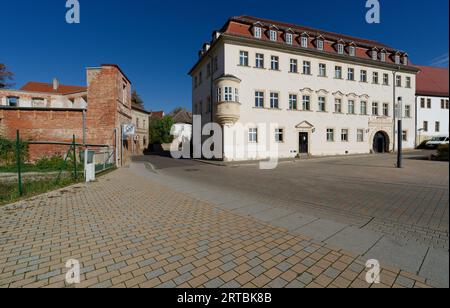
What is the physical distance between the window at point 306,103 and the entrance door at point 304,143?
2942 mm

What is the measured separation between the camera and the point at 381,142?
30531 millimetres

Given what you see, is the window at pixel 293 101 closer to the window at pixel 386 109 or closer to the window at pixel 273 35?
the window at pixel 273 35

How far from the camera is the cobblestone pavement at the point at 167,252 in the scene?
2.86 metres

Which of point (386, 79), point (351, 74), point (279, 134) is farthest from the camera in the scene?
point (386, 79)

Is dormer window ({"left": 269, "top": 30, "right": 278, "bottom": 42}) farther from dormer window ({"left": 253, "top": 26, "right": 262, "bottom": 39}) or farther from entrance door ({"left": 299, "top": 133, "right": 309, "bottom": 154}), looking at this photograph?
entrance door ({"left": 299, "top": 133, "right": 309, "bottom": 154})

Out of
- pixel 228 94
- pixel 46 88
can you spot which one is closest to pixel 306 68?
pixel 228 94

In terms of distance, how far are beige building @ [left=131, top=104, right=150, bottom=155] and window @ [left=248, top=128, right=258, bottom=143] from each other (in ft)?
84.7

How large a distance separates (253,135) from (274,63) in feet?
26.6

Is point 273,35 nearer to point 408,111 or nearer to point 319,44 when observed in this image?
point 319,44

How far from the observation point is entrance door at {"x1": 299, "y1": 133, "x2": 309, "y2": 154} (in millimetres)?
26000

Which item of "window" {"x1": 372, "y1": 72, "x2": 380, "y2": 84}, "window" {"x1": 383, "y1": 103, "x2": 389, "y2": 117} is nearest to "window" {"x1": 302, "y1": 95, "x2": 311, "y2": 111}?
"window" {"x1": 372, "y1": 72, "x2": 380, "y2": 84}

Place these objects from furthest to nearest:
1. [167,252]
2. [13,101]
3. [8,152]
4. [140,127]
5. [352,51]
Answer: [140,127] < [13,101] < [352,51] < [8,152] < [167,252]

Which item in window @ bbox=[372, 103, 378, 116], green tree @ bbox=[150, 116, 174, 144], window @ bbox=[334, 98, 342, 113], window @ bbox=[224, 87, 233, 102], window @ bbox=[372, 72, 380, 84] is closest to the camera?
window @ bbox=[224, 87, 233, 102]

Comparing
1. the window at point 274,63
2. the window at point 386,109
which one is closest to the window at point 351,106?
the window at point 386,109
